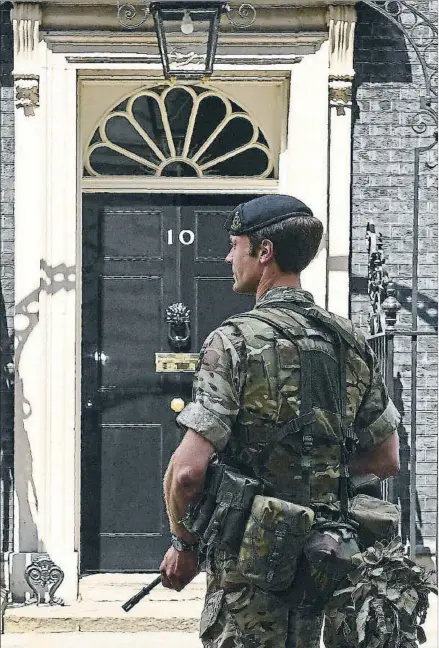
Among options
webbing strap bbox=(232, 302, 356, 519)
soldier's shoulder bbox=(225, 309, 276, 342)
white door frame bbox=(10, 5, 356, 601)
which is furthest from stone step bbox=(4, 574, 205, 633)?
soldier's shoulder bbox=(225, 309, 276, 342)

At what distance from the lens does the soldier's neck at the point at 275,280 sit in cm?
378

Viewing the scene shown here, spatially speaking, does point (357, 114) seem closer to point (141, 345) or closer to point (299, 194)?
point (299, 194)

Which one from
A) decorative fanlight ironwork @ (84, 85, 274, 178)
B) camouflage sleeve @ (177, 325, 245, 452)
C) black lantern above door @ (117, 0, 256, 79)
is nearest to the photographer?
camouflage sleeve @ (177, 325, 245, 452)

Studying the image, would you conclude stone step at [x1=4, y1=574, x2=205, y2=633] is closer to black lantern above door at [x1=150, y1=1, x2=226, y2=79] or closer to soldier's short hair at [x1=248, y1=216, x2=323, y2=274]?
black lantern above door at [x1=150, y1=1, x2=226, y2=79]

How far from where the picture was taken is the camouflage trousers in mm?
3602

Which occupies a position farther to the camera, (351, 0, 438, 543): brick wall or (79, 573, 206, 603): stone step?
(351, 0, 438, 543): brick wall

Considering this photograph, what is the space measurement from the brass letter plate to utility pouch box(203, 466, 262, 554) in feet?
14.8

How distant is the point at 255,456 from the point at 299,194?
14.3ft

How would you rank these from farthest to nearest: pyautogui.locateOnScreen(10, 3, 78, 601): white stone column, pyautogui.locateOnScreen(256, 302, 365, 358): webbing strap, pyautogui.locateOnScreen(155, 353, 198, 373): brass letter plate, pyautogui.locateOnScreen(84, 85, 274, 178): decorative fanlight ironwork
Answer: pyautogui.locateOnScreen(84, 85, 274, 178): decorative fanlight ironwork → pyautogui.locateOnScreen(155, 353, 198, 373): brass letter plate → pyautogui.locateOnScreen(10, 3, 78, 601): white stone column → pyautogui.locateOnScreen(256, 302, 365, 358): webbing strap

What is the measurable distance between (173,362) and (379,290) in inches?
54.6

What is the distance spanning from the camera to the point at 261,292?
149 inches

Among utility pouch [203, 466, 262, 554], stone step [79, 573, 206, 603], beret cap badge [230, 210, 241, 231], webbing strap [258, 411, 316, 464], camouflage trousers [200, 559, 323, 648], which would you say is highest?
beret cap badge [230, 210, 241, 231]

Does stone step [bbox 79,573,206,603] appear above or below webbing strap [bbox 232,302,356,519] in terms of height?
below

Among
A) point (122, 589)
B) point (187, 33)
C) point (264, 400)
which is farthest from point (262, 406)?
point (122, 589)
